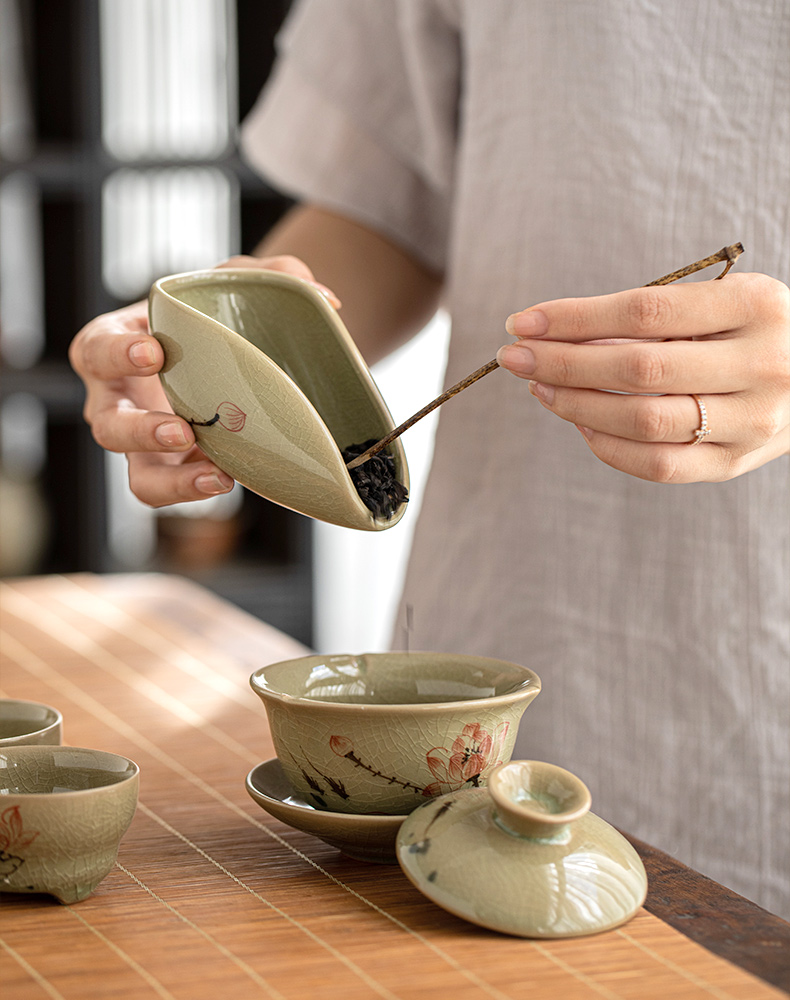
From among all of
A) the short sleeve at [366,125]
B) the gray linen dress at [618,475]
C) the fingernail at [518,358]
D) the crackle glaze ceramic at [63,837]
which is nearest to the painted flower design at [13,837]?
the crackle glaze ceramic at [63,837]

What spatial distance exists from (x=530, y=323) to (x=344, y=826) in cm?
29

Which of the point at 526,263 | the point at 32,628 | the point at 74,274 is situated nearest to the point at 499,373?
the point at 526,263

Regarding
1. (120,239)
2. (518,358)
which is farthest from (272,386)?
(120,239)

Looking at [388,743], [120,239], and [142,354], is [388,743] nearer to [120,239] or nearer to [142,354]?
[142,354]

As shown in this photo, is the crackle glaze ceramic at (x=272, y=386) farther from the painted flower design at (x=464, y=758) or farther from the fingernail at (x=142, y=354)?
the painted flower design at (x=464, y=758)

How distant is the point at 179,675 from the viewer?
1061 mm

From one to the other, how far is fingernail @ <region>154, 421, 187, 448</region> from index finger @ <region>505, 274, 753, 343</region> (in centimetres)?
23

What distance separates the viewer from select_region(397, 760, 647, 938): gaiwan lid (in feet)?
1.72

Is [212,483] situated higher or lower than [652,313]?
lower

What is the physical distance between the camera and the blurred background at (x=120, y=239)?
2.38 meters

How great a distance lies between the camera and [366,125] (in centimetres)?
112

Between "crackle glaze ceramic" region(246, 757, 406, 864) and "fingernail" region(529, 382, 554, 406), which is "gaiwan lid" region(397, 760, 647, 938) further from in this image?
"fingernail" region(529, 382, 554, 406)

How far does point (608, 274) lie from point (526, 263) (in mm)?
79

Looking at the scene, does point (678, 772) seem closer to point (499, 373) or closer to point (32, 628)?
point (499, 373)
